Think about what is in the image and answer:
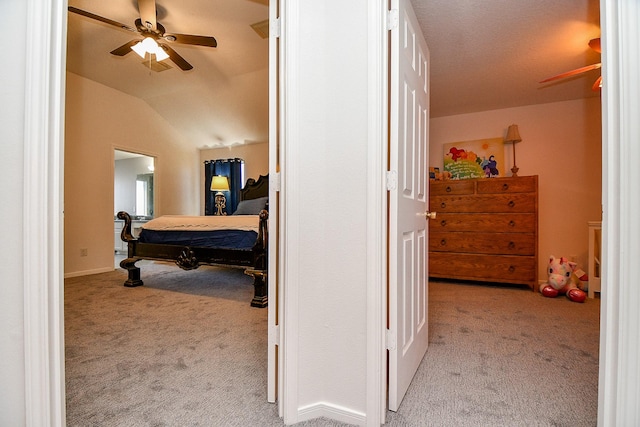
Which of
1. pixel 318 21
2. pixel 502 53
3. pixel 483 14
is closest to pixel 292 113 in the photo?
pixel 318 21

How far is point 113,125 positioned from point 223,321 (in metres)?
3.86

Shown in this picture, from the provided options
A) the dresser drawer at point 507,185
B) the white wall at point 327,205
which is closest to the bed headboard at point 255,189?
the dresser drawer at point 507,185

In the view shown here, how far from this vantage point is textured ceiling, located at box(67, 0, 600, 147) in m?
2.19

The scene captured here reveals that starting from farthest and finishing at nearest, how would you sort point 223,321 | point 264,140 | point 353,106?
point 264,140, point 223,321, point 353,106

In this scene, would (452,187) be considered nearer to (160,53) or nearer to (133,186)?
(160,53)

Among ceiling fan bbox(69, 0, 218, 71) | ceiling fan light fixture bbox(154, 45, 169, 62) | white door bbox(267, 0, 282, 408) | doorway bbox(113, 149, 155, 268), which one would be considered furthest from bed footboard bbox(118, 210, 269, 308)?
doorway bbox(113, 149, 155, 268)

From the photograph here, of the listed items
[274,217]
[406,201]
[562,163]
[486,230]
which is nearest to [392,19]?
[406,201]

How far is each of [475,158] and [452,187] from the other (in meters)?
0.64

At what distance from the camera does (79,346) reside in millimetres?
1991

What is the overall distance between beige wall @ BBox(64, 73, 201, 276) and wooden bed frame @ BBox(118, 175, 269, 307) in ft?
3.20

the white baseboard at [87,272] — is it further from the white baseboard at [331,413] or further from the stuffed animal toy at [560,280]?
the stuffed animal toy at [560,280]

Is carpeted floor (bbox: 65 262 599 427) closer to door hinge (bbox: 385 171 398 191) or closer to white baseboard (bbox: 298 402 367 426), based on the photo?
white baseboard (bbox: 298 402 367 426)

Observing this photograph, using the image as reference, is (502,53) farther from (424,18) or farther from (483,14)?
(424,18)

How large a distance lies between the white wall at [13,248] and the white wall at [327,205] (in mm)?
850
